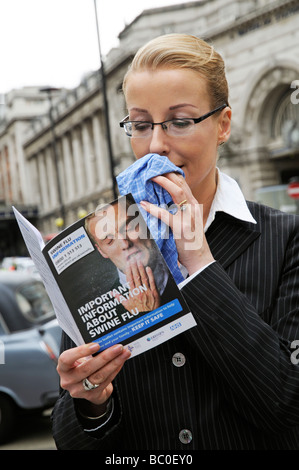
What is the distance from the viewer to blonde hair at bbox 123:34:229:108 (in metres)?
1.64

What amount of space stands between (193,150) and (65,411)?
0.90m

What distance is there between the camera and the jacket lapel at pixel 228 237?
1700 mm

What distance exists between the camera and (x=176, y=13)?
32406 millimetres

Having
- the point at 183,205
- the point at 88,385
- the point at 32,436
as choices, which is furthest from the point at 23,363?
the point at 183,205

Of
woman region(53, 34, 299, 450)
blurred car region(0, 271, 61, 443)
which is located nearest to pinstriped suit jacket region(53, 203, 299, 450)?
woman region(53, 34, 299, 450)

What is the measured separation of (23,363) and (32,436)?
0.94 meters

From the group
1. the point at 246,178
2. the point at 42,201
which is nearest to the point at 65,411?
the point at 246,178

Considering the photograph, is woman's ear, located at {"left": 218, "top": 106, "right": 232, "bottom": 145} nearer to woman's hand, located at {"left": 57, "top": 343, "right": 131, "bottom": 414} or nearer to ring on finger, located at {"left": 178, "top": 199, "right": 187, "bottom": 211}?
ring on finger, located at {"left": 178, "top": 199, "right": 187, "bottom": 211}

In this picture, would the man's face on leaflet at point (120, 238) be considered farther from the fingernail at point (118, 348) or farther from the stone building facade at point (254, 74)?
the stone building facade at point (254, 74)

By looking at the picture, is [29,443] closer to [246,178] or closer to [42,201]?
[246,178]

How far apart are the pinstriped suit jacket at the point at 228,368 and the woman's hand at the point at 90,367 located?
0.17 meters

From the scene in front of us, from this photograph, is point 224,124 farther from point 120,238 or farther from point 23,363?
point 23,363

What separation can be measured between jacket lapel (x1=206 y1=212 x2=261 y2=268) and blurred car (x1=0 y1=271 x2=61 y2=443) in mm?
4477

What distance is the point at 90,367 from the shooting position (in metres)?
1.45
